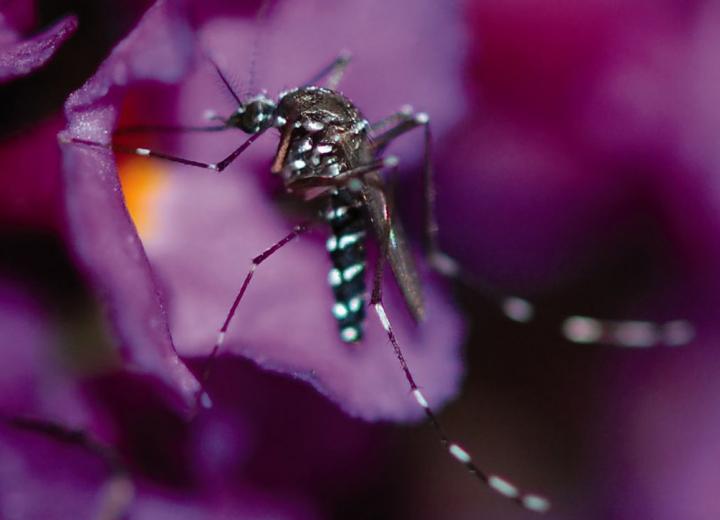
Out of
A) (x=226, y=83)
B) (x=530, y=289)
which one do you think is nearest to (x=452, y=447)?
(x=530, y=289)

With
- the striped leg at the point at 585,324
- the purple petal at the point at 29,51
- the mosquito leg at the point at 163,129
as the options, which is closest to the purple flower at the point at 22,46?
the purple petal at the point at 29,51

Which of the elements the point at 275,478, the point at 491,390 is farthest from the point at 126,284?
the point at 491,390

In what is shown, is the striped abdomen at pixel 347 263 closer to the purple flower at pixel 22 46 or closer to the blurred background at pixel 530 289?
the blurred background at pixel 530 289

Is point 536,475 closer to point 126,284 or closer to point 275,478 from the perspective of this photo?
point 275,478

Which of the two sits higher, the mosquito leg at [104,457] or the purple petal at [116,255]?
the purple petal at [116,255]

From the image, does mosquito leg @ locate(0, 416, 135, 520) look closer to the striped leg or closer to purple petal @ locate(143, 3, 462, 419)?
purple petal @ locate(143, 3, 462, 419)

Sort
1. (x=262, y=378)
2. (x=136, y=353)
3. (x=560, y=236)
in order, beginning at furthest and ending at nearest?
(x=560, y=236) < (x=262, y=378) < (x=136, y=353)

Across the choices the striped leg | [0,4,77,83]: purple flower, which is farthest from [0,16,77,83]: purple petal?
the striped leg
